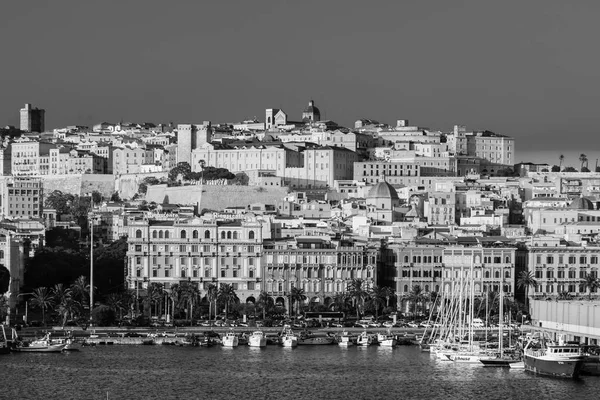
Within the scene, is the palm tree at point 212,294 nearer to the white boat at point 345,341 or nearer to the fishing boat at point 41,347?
the white boat at point 345,341

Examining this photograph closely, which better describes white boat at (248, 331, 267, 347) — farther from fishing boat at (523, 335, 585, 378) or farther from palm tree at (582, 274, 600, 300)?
palm tree at (582, 274, 600, 300)

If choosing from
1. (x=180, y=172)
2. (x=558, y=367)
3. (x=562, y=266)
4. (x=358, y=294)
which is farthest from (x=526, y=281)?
(x=180, y=172)

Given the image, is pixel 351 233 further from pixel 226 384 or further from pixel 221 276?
pixel 226 384

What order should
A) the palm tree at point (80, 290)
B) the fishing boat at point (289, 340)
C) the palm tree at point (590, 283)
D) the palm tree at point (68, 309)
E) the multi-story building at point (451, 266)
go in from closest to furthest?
the fishing boat at point (289, 340) → the palm tree at point (68, 309) → the palm tree at point (80, 290) → the palm tree at point (590, 283) → the multi-story building at point (451, 266)

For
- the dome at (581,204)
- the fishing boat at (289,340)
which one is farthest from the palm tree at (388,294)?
the dome at (581,204)

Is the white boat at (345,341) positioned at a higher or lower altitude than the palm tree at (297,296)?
lower

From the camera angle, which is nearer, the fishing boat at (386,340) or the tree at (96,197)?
the fishing boat at (386,340)

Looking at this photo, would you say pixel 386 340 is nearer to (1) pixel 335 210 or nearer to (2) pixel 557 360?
(2) pixel 557 360

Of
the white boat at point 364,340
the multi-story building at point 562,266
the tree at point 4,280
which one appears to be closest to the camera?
the white boat at point 364,340
